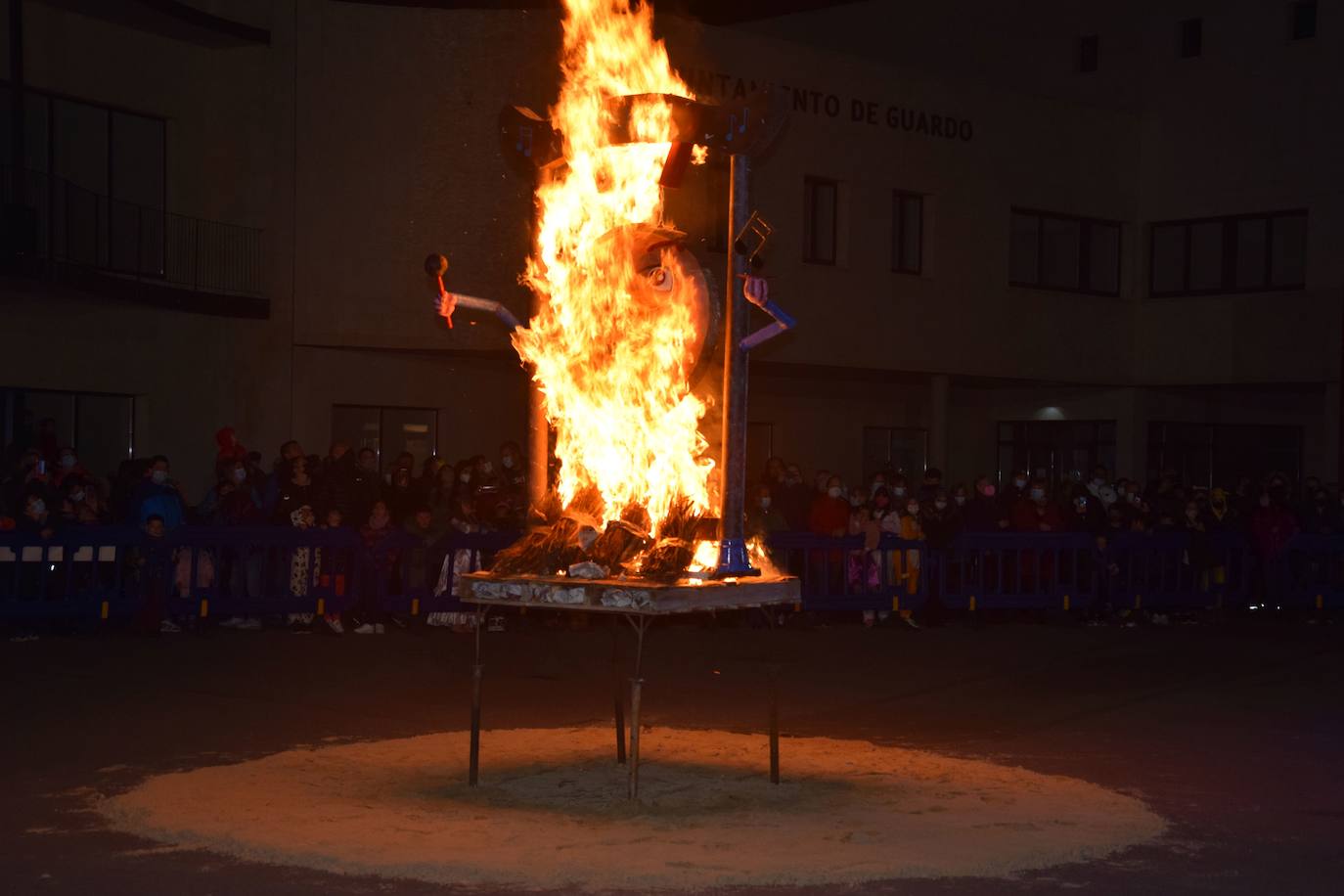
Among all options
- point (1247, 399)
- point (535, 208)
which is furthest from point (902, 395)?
point (535, 208)

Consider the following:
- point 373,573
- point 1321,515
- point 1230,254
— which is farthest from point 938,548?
point 1230,254

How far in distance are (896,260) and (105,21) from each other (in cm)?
1339

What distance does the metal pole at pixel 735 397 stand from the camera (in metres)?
9.88

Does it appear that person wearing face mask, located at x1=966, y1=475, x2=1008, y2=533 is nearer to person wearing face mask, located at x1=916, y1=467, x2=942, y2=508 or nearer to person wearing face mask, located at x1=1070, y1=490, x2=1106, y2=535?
person wearing face mask, located at x1=916, y1=467, x2=942, y2=508

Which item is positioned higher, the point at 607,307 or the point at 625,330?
the point at 607,307

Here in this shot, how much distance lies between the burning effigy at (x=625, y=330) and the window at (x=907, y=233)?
65.3 feet

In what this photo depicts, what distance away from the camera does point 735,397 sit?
998cm

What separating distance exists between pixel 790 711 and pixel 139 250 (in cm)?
1438

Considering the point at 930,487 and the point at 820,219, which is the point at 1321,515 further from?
the point at 820,219

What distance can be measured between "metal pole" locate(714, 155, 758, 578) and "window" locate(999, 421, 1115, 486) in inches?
1019

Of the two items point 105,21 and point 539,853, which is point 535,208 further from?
point 105,21

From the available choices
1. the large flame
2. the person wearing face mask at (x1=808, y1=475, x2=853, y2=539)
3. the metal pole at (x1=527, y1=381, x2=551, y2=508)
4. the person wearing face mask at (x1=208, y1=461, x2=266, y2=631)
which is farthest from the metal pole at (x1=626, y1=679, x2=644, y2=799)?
the person wearing face mask at (x1=808, y1=475, x2=853, y2=539)

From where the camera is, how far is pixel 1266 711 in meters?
14.0

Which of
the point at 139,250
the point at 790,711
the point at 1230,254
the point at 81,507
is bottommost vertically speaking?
the point at 790,711
